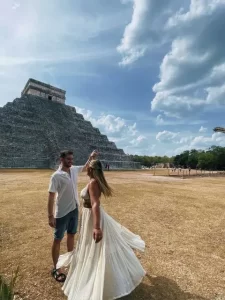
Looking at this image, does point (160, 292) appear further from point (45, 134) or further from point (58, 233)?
point (45, 134)

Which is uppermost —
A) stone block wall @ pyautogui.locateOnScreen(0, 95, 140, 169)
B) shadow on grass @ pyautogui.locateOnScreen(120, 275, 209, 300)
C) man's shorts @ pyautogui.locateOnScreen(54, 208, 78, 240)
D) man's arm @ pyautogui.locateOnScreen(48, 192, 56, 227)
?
stone block wall @ pyautogui.locateOnScreen(0, 95, 140, 169)

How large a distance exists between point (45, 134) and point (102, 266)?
41137 mm

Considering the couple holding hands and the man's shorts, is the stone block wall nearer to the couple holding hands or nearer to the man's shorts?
the man's shorts

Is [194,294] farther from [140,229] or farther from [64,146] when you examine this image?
[64,146]

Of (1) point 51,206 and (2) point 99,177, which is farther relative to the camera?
(1) point 51,206

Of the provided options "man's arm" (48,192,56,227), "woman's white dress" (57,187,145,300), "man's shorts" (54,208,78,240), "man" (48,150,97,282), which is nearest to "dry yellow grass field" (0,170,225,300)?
"woman's white dress" (57,187,145,300)

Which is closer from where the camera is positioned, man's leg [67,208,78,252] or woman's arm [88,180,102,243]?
woman's arm [88,180,102,243]

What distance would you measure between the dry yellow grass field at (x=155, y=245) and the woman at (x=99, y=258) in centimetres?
49

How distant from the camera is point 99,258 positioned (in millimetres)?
3875

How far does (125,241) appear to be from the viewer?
14.1ft

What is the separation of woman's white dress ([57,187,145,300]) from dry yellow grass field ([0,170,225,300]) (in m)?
0.47

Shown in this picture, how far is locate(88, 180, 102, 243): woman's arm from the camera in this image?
3793 millimetres

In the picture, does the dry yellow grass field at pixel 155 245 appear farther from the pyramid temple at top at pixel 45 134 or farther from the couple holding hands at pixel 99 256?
the pyramid temple at top at pixel 45 134

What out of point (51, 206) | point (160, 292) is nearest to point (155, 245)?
point (160, 292)
